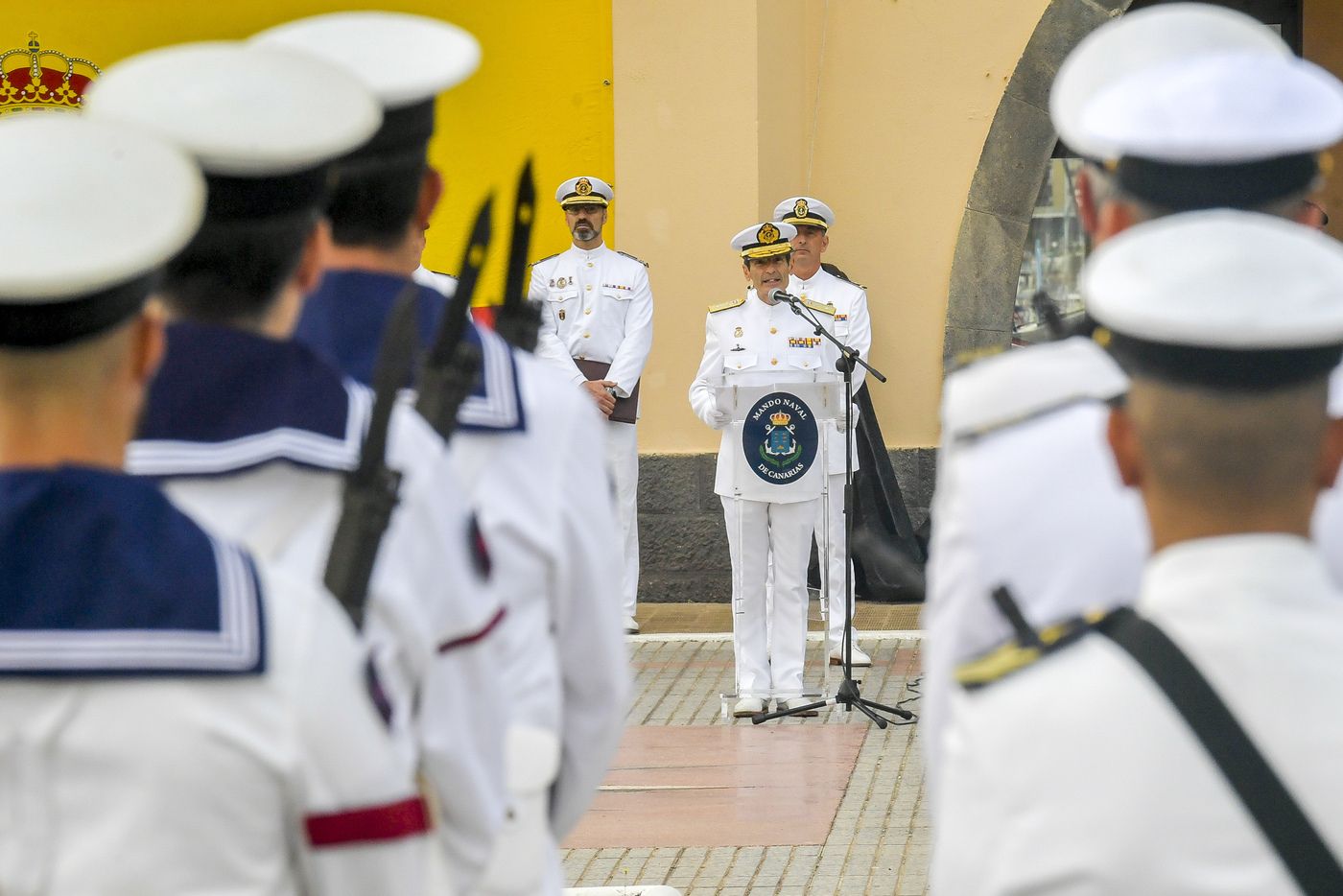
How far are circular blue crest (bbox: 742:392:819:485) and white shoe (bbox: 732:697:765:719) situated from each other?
0.95 m

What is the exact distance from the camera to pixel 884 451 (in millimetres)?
10719

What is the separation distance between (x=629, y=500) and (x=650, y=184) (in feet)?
6.08

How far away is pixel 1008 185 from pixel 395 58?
348 inches

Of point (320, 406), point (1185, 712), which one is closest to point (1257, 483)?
point (1185, 712)

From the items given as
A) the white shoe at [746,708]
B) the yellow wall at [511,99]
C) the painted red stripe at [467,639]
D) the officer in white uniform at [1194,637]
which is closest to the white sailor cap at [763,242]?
the white shoe at [746,708]

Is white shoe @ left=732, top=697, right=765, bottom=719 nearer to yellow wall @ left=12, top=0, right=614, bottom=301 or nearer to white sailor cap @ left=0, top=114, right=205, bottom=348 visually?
yellow wall @ left=12, top=0, right=614, bottom=301

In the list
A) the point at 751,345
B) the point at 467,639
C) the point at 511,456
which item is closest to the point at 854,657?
the point at 751,345

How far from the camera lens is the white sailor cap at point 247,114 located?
77.5 inches

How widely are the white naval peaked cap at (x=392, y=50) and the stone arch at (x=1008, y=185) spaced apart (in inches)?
340

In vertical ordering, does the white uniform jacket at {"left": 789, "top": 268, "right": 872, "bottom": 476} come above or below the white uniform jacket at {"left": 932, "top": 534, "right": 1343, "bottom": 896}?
below

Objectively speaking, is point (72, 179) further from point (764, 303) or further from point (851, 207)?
point (851, 207)

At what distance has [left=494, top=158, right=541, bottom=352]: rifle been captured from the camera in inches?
105

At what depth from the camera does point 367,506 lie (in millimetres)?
1912

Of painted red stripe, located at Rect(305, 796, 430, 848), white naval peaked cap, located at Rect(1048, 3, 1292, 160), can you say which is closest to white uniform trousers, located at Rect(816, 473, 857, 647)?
white naval peaked cap, located at Rect(1048, 3, 1292, 160)
